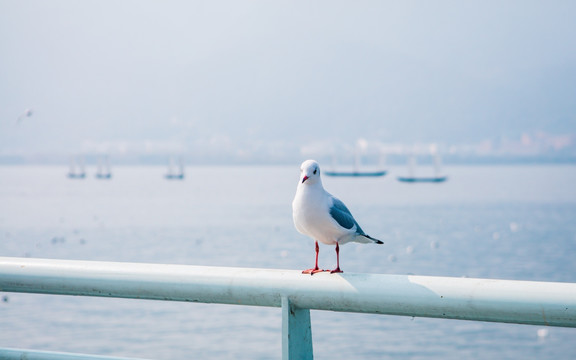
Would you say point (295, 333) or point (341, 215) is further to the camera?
point (341, 215)

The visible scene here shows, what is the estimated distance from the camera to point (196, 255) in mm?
34906

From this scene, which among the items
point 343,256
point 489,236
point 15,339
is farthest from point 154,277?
point 489,236

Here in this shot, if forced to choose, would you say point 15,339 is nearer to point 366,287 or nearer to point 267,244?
point 366,287

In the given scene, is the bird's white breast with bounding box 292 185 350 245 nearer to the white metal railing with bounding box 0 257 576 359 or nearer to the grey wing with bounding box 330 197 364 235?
the grey wing with bounding box 330 197 364 235

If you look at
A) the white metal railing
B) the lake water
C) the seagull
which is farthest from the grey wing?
the lake water

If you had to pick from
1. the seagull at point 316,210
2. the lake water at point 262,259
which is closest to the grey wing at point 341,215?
the seagull at point 316,210

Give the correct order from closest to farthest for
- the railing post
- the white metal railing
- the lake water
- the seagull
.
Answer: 1. the white metal railing
2. the railing post
3. the seagull
4. the lake water

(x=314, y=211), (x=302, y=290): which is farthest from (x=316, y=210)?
(x=302, y=290)

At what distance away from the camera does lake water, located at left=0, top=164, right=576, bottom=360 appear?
678 inches

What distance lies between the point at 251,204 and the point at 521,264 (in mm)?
43679

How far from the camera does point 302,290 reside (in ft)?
5.24

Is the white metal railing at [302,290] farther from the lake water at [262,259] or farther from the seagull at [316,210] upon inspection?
the lake water at [262,259]

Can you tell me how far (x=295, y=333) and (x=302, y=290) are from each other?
0.33 feet

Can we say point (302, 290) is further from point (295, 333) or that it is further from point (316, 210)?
point (316, 210)
